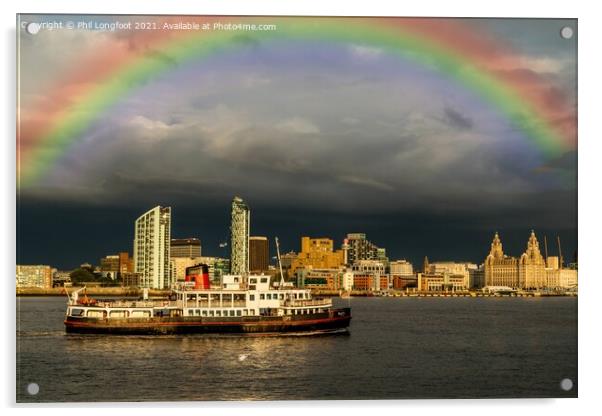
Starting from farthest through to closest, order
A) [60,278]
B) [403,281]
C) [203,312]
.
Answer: [403,281] < [203,312] < [60,278]

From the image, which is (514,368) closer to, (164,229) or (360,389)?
(360,389)

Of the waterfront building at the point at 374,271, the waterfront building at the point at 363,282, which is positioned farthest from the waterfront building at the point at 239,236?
the waterfront building at the point at 363,282

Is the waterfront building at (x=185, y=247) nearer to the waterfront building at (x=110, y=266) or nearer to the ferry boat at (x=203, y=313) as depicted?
the waterfront building at (x=110, y=266)

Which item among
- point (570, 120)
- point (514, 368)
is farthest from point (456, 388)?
point (570, 120)

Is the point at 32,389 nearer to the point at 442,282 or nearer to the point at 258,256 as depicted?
the point at 258,256

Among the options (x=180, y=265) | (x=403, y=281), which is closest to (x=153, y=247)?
(x=180, y=265)

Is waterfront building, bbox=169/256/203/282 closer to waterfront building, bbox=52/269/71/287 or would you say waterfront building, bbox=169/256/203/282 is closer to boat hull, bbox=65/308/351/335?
boat hull, bbox=65/308/351/335

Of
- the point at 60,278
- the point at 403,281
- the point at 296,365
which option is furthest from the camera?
the point at 403,281
